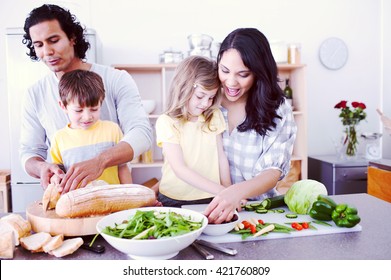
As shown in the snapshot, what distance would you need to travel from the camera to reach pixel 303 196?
0.96 meters

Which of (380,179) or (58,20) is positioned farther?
(380,179)

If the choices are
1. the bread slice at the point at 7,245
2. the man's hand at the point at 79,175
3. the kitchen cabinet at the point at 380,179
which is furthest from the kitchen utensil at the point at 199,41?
the bread slice at the point at 7,245

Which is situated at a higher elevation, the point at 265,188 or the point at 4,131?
the point at 4,131

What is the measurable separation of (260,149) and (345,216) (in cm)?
44

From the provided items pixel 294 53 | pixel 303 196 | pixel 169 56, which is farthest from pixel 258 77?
pixel 294 53

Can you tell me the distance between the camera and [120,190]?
0.84 meters

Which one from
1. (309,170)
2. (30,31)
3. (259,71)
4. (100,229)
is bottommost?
(309,170)

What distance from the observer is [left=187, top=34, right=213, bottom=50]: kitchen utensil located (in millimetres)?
2277

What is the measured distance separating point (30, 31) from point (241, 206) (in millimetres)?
813

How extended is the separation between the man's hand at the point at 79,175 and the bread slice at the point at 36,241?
6.3 inches

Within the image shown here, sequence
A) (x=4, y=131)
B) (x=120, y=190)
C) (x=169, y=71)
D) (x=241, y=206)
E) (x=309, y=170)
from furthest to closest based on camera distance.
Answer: (x=309, y=170) → (x=169, y=71) → (x=4, y=131) → (x=241, y=206) → (x=120, y=190)

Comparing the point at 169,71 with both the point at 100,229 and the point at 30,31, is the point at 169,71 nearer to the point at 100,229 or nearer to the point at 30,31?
the point at 30,31

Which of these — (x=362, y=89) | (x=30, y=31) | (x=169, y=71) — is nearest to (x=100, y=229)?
(x=30, y=31)

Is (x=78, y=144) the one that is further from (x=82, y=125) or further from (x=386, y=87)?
(x=386, y=87)
